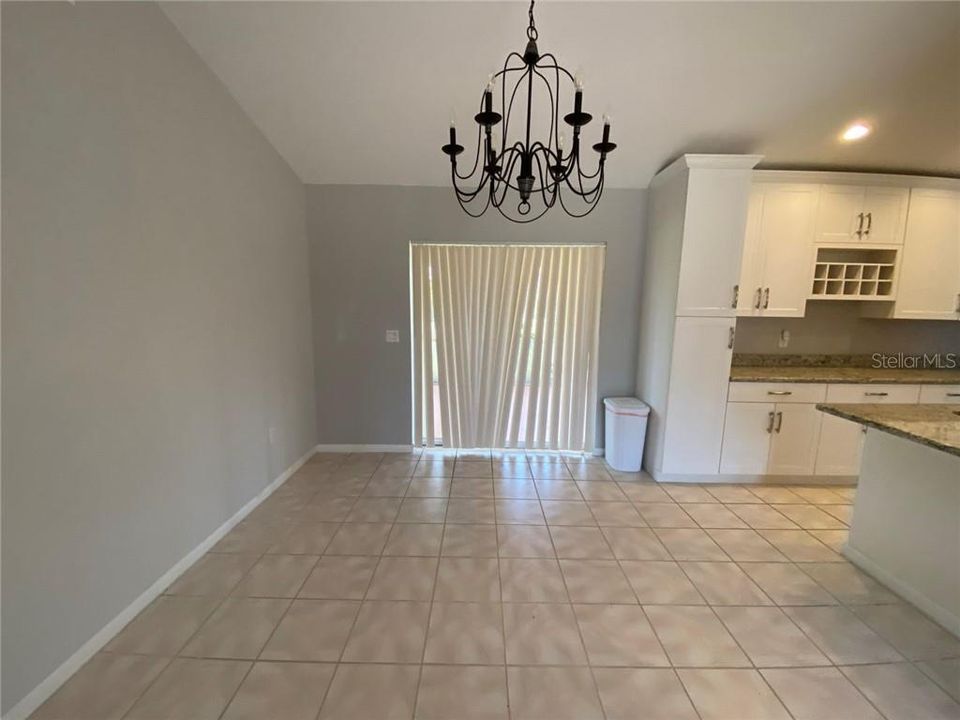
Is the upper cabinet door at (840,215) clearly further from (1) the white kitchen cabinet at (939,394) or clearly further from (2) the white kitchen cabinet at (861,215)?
(1) the white kitchen cabinet at (939,394)

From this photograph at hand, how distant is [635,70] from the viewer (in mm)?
2309

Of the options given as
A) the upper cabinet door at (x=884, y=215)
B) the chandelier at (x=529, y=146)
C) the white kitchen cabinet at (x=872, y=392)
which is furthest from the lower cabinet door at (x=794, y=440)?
the chandelier at (x=529, y=146)

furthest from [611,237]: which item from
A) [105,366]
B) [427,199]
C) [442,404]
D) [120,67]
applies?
[105,366]

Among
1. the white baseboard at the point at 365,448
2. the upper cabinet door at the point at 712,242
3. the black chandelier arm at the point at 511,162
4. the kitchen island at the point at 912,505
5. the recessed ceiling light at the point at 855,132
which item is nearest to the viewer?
the black chandelier arm at the point at 511,162

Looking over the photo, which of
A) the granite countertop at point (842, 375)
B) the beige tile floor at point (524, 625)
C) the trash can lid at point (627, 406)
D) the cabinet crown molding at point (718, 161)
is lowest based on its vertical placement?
the beige tile floor at point (524, 625)

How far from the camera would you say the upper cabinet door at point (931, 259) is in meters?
3.11

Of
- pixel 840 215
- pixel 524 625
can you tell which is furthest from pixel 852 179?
pixel 524 625

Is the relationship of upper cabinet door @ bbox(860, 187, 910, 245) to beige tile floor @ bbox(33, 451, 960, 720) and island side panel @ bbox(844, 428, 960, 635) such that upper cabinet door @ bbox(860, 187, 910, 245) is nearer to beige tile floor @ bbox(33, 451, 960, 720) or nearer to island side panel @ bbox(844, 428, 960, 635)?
island side panel @ bbox(844, 428, 960, 635)

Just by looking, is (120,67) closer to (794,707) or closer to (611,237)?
(611,237)

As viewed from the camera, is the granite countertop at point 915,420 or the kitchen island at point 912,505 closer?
the granite countertop at point 915,420

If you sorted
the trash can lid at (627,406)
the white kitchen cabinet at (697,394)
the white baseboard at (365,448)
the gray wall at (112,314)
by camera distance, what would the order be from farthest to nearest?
the white baseboard at (365,448), the trash can lid at (627,406), the white kitchen cabinet at (697,394), the gray wall at (112,314)

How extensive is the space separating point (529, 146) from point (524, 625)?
6.80 feet

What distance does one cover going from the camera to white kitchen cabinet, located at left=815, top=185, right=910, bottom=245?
10.1 ft

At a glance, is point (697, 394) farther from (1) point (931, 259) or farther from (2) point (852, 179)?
(1) point (931, 259)
